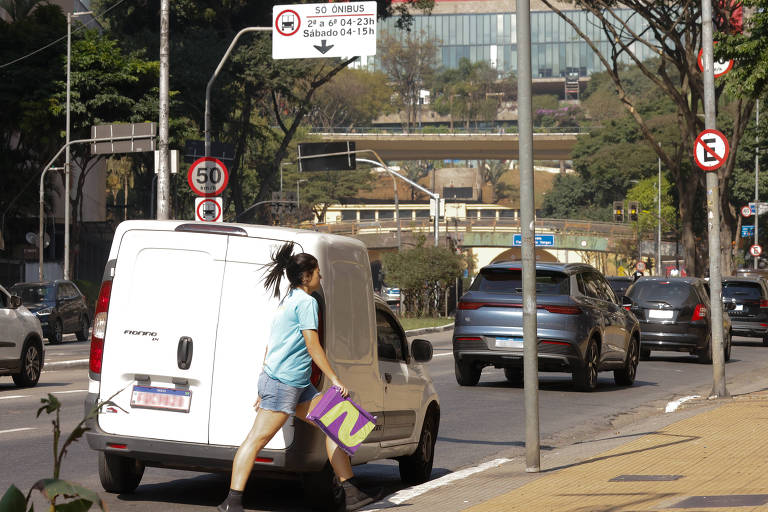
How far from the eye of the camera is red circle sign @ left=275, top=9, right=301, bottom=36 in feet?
95.3

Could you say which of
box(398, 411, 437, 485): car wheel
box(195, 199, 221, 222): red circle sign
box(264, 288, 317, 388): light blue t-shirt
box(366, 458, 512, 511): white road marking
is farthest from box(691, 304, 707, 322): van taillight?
box(264, 288, 317, 388): light blue t-shirt

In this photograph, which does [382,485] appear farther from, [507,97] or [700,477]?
[507,97]

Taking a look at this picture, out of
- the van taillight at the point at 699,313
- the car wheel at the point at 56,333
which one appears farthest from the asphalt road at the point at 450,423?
the car wheel at the point at 56,333

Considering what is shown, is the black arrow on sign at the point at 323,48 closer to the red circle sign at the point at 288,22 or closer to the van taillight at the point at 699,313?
the red circle sign at the point at 288,22

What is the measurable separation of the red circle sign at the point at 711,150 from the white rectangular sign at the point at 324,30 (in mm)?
11635

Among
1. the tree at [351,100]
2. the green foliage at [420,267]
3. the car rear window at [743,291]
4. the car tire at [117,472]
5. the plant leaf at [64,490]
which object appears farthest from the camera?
the tree at [351,100]

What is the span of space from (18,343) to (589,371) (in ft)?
27.8

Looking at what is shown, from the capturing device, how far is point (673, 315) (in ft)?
84.8

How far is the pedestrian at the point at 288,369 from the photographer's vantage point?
7.64m

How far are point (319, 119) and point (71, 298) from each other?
94229 millimetres

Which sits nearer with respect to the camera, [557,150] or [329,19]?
[329,19]

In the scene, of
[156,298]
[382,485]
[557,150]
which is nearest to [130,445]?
[156,298]

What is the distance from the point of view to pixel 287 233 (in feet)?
26.9

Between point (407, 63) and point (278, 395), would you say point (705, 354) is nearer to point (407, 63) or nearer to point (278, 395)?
point (278, 395)
